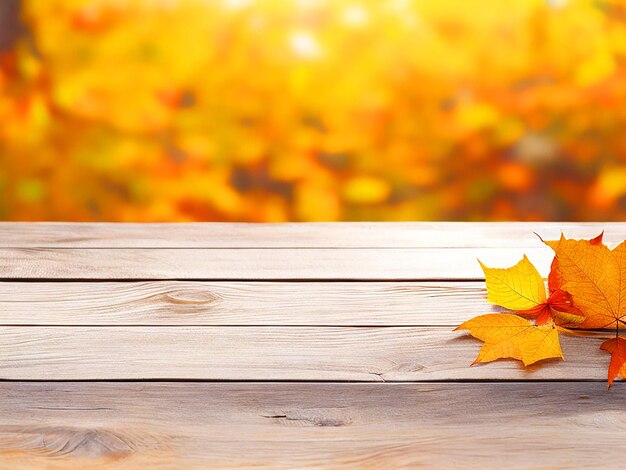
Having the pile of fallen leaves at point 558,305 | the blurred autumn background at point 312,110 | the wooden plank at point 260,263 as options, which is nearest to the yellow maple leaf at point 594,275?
the pile of fallen leaves at point 558,305

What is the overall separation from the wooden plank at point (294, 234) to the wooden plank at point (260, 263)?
0.02 metres

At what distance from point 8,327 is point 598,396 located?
20.3 inches

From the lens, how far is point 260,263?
83cm

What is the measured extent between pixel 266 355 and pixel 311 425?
118 mm

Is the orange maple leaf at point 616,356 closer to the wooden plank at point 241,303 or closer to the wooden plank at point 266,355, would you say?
the wooden plank at point 266,355

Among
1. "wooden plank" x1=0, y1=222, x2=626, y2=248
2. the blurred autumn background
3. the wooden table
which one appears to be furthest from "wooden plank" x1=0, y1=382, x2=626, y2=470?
the blurred autumn background

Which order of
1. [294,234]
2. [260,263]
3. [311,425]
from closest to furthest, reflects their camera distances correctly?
[311,425] < [260,263] < [294,234]

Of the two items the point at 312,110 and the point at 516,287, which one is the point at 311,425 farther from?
the point at 312,110

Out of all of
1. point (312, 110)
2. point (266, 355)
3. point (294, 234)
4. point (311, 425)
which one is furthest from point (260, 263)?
point (312, 110)

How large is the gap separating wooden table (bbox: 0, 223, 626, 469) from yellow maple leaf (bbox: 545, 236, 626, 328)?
0.11 feet

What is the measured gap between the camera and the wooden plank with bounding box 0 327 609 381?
56 cm

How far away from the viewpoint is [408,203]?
180cm

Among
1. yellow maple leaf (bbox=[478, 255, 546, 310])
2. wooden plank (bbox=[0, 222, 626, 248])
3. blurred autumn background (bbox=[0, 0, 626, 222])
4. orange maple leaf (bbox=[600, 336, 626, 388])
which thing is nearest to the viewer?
orange maple leaf (bbox=[600, 336, 626, 388])

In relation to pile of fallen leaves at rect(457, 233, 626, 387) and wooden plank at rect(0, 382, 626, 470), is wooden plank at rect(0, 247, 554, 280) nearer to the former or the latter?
pile of fallen leaves at rect(457, 233, 626, 387)
